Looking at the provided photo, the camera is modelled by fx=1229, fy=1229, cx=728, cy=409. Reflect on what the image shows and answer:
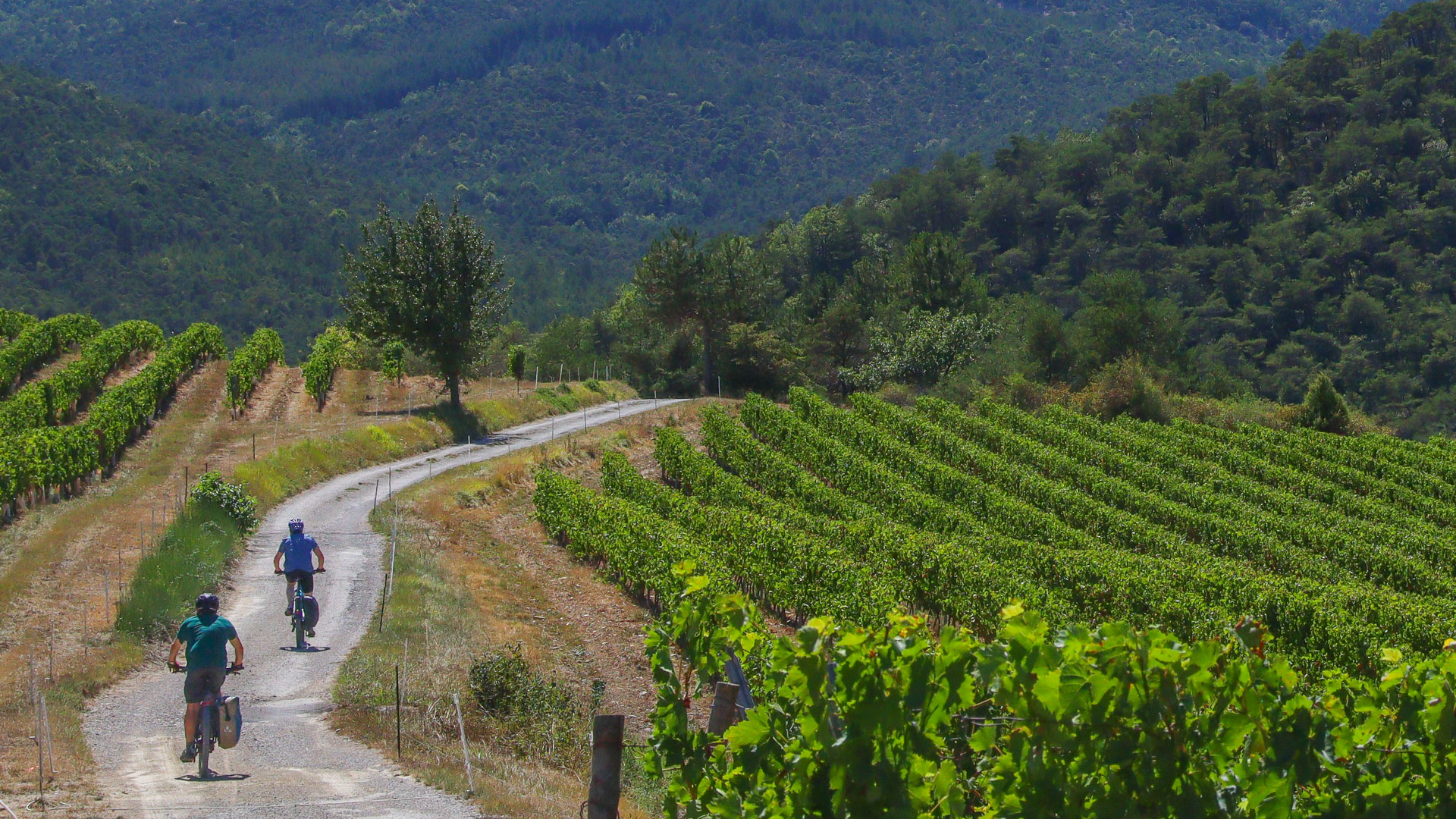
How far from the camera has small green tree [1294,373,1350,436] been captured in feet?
158

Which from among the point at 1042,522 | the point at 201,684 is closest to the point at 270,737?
the point at 201,684

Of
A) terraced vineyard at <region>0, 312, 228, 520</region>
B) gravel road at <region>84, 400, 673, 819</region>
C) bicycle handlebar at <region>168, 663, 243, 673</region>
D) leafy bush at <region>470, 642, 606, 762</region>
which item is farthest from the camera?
terraced vineyard at <region>0, 312, 228, 520</region>

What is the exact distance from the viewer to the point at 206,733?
10.8 meters

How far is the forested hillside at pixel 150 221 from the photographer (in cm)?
12300

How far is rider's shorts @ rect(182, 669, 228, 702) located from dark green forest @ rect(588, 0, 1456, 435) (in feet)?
151

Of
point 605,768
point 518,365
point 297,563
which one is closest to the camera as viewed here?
point 605,768

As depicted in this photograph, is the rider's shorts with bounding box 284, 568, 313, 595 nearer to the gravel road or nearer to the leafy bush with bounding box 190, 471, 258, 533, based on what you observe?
the gravel road

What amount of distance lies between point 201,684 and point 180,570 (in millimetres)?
9336

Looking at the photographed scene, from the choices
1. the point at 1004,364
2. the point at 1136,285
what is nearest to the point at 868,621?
the point at 1004,364

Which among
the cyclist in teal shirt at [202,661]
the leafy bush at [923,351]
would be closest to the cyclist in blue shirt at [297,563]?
the cyclist in teal shirt at [202,661]

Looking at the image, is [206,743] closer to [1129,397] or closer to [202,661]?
[202,661]

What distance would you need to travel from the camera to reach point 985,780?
608cm

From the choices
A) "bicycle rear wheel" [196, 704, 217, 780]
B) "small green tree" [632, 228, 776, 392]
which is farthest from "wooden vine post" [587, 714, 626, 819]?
"small green tree" [632, 228, 776, 392]

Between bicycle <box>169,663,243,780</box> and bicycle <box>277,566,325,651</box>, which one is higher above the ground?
bicycle <box>169,663,243,780</box>
